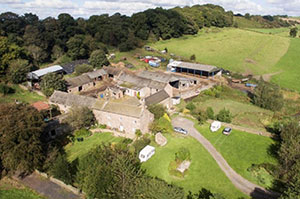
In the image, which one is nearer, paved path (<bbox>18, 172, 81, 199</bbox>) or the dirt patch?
paved path (<bbox>18, 172, 81, 199</bbox>)

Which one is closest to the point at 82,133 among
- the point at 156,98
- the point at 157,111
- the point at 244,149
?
the point at 157,111

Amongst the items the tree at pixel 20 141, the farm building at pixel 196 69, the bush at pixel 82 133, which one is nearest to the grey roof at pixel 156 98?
the bush at pixel 82 133

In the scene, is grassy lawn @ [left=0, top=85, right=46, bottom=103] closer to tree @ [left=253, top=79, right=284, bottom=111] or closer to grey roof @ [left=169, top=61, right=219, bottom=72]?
grey roof @ [left=169, top=61, right=219, bottom=72]

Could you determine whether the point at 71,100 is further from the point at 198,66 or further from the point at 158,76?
the point at 198,66

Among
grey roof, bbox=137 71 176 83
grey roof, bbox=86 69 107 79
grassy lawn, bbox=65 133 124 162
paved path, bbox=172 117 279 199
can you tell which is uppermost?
grey roof, bbox=137 71 176 83

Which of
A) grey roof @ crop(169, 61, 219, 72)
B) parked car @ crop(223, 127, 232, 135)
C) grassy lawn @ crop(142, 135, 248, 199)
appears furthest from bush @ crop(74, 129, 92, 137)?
grey roof @ crop(169, 61, 219, 72)

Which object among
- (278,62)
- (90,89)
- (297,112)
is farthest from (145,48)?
(297,112)
